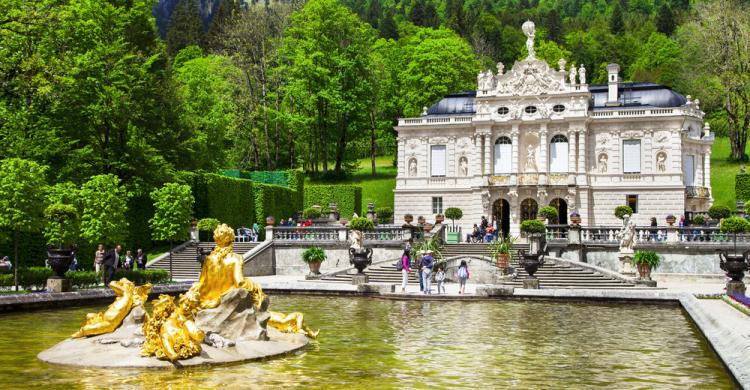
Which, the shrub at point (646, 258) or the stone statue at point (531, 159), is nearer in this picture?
the shrub at point (646, 258)

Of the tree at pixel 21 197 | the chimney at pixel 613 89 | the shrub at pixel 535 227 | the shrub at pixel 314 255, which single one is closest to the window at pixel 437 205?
the chimney at pixel 613 89

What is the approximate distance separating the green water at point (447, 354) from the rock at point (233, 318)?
78cm

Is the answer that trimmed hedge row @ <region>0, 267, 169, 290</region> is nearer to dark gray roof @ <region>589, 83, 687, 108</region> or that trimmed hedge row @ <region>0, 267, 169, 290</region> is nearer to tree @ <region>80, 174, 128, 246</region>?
tree @ <region>80, 174, 128, 246</region>

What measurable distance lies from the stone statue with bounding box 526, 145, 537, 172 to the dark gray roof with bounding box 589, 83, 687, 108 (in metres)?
5.30

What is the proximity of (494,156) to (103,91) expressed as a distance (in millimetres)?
25634

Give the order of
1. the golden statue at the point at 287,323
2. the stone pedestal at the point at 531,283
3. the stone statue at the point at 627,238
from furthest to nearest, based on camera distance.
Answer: the stone statue at the point at 627,238 < the stone pedestal at the point at 531,283 < the golden statue at the point at 287,323

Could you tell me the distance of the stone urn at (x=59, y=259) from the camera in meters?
24.2

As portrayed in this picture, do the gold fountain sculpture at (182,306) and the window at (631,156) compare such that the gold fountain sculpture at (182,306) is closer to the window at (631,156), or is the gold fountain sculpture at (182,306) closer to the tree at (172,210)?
the tree at (172,210)

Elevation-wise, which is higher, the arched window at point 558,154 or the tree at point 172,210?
the arched window at point 558,154

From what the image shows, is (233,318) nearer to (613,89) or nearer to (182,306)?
(182,306)

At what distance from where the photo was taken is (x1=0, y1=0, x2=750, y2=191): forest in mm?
36469

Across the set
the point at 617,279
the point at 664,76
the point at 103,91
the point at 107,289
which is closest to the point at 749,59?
the point at 664,76

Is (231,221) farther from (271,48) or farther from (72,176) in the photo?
(271,48)

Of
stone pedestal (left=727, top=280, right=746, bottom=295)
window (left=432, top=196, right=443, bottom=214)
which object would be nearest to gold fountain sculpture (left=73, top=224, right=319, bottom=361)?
stone pedestal (left=727, top=280, right=746, bottom=295)
